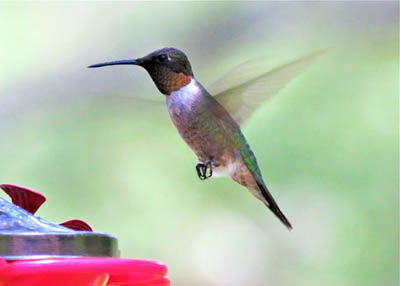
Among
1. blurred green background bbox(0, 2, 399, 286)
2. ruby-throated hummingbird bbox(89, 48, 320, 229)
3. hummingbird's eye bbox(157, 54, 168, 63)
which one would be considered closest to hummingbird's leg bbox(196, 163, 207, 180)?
ruby-throated hummingbird bbox(89, 48, 320, 229)

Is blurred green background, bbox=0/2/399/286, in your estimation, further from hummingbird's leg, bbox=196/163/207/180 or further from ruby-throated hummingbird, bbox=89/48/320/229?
hummingbird's leg, bbox=196/163/207/180

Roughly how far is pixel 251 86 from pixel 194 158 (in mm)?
1672

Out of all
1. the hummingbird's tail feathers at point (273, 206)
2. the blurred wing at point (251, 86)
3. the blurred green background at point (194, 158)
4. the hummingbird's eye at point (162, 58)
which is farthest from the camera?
the blurred green background at point (194, 158)

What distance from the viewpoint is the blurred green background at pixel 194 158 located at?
4.77 m

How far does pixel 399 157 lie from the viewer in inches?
198

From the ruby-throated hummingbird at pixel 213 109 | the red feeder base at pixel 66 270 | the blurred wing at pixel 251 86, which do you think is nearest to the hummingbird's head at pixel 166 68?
the ruby-throated hummingbird at pixel 213 109

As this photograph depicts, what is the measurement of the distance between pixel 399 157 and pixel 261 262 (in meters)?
1.12

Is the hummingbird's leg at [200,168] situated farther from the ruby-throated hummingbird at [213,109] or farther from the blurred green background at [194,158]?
the blurred green background at [194,158]

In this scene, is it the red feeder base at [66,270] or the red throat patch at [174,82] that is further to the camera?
the red throat patch at [174,82]

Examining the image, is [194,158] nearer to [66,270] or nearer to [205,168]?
[205,168]

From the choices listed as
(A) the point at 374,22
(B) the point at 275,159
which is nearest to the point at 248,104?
(B) the point at 275,159

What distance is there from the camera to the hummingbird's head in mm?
A: 3188

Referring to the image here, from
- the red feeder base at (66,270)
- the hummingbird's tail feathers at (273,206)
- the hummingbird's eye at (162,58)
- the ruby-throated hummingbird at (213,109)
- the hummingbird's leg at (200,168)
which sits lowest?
the red feeder base at (66,270)

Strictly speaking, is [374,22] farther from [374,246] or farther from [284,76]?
[284,76]
